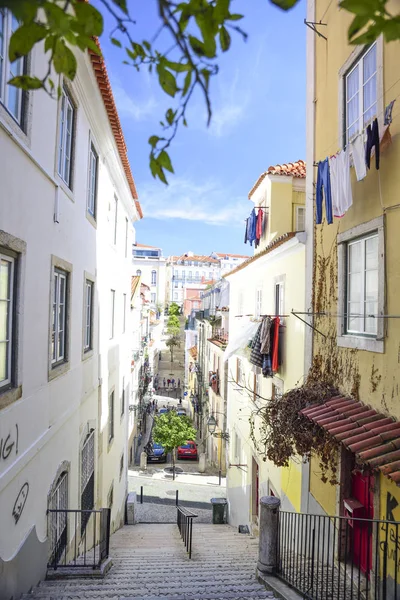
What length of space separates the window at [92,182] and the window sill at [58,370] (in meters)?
3.47

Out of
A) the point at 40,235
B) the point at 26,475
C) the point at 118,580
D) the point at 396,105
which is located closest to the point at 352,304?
the point at 396,105

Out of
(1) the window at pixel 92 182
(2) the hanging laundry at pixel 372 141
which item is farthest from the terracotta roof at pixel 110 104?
(2) the hanging laundry at pixel 372 141

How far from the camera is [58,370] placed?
6.64m

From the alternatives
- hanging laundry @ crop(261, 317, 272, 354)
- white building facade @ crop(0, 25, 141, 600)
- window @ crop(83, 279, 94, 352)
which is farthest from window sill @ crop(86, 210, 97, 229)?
hanging laundry @ crop(261, 317, 272, 354)

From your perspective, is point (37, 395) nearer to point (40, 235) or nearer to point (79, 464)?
point (40, 235)

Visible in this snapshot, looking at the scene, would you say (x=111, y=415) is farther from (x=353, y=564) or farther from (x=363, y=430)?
(x=363, y=430)

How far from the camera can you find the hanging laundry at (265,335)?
10.9m

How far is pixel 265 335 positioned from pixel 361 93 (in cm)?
616

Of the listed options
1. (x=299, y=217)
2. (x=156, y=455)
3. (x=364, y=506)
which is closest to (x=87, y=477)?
(x=364, y=506)

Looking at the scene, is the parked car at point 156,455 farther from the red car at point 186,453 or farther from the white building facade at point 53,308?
the white building facade at point 53,308

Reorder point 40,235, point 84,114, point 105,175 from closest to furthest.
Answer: point 40,235, point 84,114, point 105,175

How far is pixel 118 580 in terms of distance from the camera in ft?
21.9

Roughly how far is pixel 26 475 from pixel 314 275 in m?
6.24

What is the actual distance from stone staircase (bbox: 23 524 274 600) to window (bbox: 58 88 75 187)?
6.18 meters
